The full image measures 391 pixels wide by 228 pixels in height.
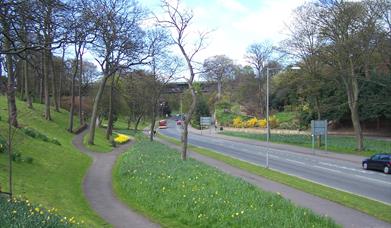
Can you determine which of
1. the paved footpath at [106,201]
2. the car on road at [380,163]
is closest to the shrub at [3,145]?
the paved footpath at [106,201]

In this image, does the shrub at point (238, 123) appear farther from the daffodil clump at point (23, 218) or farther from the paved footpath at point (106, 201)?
the daffodil clump at point (23, 218)

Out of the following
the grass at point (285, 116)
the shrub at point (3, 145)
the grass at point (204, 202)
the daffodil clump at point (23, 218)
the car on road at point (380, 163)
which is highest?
the grass at point (285, 116)

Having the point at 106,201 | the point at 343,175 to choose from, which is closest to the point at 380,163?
the point at 343,175

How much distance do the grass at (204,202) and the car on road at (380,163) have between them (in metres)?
19.3

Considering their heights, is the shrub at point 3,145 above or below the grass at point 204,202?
above

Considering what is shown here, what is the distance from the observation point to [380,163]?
34.3 m

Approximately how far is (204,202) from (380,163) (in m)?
24.7

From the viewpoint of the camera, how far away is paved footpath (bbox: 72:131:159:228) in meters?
13.4

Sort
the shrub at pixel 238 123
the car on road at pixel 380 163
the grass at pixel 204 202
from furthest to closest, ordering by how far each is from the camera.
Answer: the shrub at pixel 238 123, the car on road at pixel 380 163, the grass at pixel 204 202

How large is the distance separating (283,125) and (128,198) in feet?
251

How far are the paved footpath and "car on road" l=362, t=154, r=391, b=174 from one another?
1966cm

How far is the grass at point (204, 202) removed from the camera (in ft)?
39.8

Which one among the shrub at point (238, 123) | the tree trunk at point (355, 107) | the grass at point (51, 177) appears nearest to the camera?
the grass at point (51, 177)

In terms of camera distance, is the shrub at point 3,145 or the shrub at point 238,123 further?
the shrub at point 238,123
